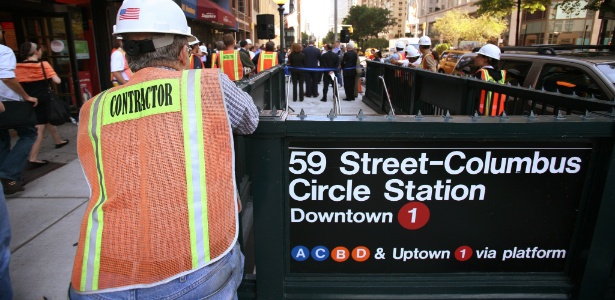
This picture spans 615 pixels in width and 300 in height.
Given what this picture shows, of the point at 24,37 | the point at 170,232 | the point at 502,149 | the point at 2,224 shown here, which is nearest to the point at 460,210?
the point at 502,149

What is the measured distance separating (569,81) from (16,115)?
7.00 meters

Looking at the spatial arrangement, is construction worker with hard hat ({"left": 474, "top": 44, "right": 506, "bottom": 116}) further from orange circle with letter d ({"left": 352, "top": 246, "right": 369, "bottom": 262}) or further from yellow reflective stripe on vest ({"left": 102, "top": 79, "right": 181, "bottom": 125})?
yellow reflective stripe on vest ({"left": 102, "top": 79, "right": 181, "bottom": 125})

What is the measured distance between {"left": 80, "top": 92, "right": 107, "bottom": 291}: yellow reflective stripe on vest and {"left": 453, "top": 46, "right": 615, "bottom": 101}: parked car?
4531 mm

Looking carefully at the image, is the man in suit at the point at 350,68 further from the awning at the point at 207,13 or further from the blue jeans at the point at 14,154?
the awning at the point at 207,13

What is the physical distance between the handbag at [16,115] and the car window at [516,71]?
22.4ft

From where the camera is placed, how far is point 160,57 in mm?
1573

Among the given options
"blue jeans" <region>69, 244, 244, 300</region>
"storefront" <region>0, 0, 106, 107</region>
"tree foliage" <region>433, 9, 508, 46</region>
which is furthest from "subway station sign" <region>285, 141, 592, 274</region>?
"tree foliage" <region>433, 9, 508, 46</region>

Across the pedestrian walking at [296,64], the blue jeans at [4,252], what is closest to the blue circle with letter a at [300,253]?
the blue jeans at [4,252]

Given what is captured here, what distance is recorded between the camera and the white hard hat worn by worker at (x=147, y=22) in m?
1.53

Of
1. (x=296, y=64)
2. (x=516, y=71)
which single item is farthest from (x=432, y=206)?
(x=296, y=64)

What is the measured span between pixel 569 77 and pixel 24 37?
1047 centimetres

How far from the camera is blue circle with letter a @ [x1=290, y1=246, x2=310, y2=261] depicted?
2076 mm

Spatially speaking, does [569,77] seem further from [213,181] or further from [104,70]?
[104,70]

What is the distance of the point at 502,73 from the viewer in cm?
576
